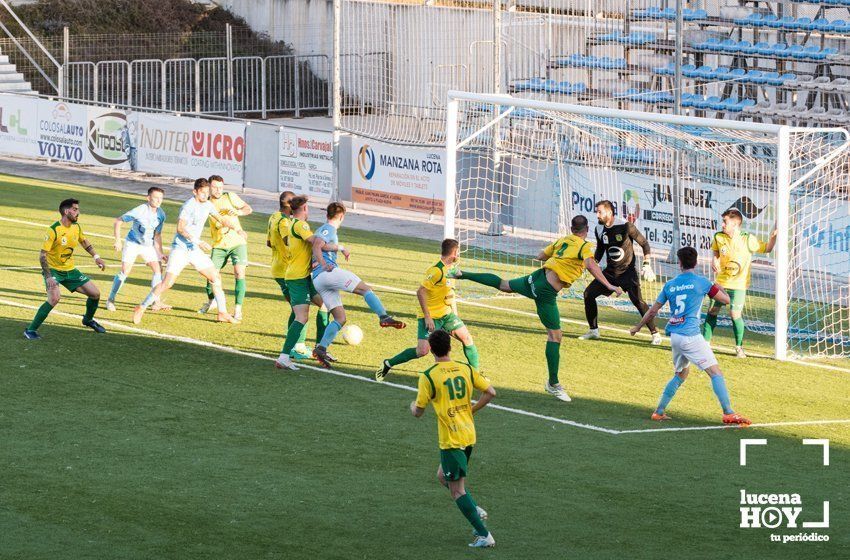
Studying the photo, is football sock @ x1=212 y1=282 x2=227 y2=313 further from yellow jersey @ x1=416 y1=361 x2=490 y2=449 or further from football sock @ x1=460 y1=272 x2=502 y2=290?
yellow jersey @ x1=416 y1=361 x2=490 y2=449

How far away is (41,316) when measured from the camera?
57.6 ft

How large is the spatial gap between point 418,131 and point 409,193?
2908 millimetres

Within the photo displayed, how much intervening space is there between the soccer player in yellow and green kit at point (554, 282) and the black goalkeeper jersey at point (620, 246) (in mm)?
3064

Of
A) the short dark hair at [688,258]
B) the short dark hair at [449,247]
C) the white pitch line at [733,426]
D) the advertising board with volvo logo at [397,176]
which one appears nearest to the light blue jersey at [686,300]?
the short dark hair at [688,258]

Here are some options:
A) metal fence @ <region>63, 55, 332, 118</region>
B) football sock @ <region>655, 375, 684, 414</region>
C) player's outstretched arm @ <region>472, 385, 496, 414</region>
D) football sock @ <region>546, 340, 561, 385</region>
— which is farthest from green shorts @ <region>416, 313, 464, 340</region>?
metal fence @ <region>63, 55, 332, 118</region>

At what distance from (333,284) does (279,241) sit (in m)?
1.08

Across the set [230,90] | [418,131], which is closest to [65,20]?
[230,90]

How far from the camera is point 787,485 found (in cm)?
1248

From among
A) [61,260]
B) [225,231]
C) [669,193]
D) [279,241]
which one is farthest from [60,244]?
[669,193]

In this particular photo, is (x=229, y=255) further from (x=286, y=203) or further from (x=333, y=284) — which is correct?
(x=333, y=284)

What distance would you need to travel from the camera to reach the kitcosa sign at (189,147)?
110 feet

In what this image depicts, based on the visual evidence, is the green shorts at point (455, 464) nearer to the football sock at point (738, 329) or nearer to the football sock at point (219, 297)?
the football sock at point (738, 329)

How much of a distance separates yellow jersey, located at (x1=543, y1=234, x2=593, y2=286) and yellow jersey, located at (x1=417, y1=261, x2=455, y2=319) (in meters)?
1.22

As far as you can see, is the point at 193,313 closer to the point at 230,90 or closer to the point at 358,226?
the point at 358,226
